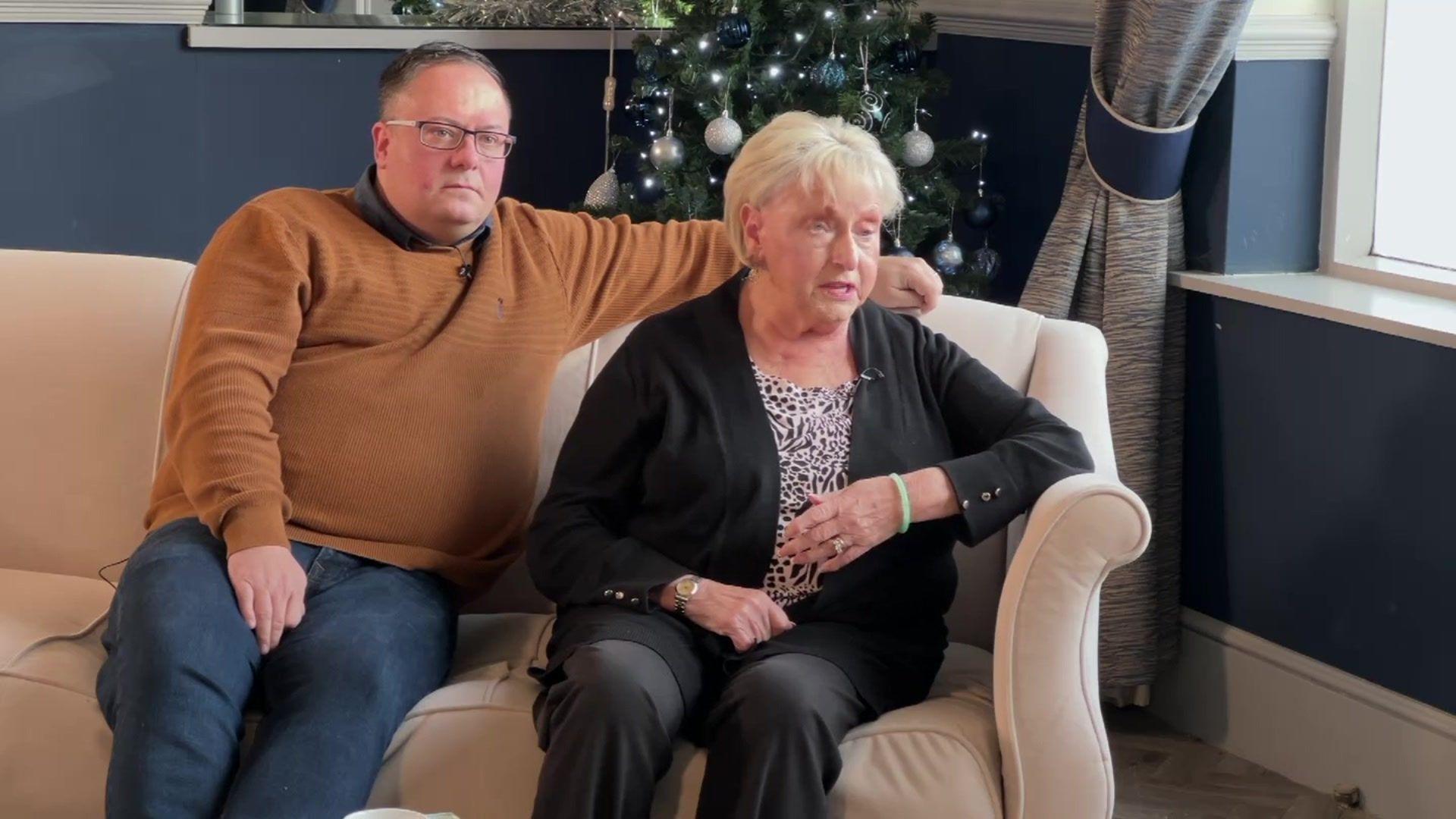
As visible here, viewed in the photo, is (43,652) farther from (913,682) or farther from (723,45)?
(723,45)

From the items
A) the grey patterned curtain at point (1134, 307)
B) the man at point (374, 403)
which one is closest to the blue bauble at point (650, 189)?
the grey patterned curtain at point (1134, 307)

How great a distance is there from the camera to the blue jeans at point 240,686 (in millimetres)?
1935

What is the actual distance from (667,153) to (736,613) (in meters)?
1.72

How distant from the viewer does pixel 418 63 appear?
8.02 feet

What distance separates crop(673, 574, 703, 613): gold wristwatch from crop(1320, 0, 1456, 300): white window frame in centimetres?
162

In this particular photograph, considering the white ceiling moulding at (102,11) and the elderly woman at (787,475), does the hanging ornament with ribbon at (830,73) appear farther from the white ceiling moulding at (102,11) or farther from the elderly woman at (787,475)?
the white ceiling moulding at (102,11)

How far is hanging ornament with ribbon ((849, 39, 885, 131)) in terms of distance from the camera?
3.55 meters

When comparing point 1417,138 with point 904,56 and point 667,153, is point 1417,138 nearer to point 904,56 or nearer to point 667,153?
point 904,56

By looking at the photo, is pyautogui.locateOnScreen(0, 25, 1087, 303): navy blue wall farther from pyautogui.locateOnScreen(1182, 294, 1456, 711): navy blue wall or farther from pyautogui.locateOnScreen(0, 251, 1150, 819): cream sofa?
pyautogui.locateOnScreen(0, 251, 1150, 819): cream sofa

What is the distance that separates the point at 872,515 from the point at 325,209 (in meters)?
0.94

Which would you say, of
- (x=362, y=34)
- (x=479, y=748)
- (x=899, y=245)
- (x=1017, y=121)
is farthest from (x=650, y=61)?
(x=479, y=748)

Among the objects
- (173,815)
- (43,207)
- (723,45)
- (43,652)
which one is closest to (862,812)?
(173,815)

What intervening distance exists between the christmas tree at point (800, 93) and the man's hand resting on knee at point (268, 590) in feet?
5.32

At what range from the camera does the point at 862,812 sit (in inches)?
77.6
